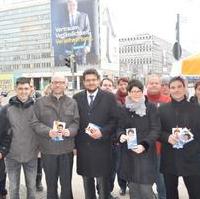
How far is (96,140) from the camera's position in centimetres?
510

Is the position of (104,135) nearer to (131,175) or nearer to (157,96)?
(131,175)

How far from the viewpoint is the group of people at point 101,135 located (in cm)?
449

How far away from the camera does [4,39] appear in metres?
119

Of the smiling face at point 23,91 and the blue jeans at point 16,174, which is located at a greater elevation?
the smiling face at point 23,91

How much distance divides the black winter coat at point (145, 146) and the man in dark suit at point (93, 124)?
1.70 ft

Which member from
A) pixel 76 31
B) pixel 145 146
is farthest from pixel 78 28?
pixel 145 146

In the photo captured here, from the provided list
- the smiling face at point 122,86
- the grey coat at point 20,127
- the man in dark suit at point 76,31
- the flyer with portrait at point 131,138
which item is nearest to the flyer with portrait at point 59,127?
the grey coat at point 20,127

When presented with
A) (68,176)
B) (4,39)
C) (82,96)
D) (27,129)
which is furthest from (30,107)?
(4,39)

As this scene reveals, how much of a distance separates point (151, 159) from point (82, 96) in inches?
51.1

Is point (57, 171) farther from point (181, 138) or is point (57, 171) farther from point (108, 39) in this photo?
point (108, 39)

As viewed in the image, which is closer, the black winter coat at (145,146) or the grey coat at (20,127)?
the black winter coat at (145,146)

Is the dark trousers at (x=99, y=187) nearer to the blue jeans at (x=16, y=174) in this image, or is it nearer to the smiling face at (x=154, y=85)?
the blue jeans at (x=16, y=174)

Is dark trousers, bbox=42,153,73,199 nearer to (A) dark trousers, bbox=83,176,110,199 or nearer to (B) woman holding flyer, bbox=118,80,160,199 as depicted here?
(A) dark trousers, bbox=83,176,110,199

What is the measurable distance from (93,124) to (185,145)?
Answer: 1.22m
